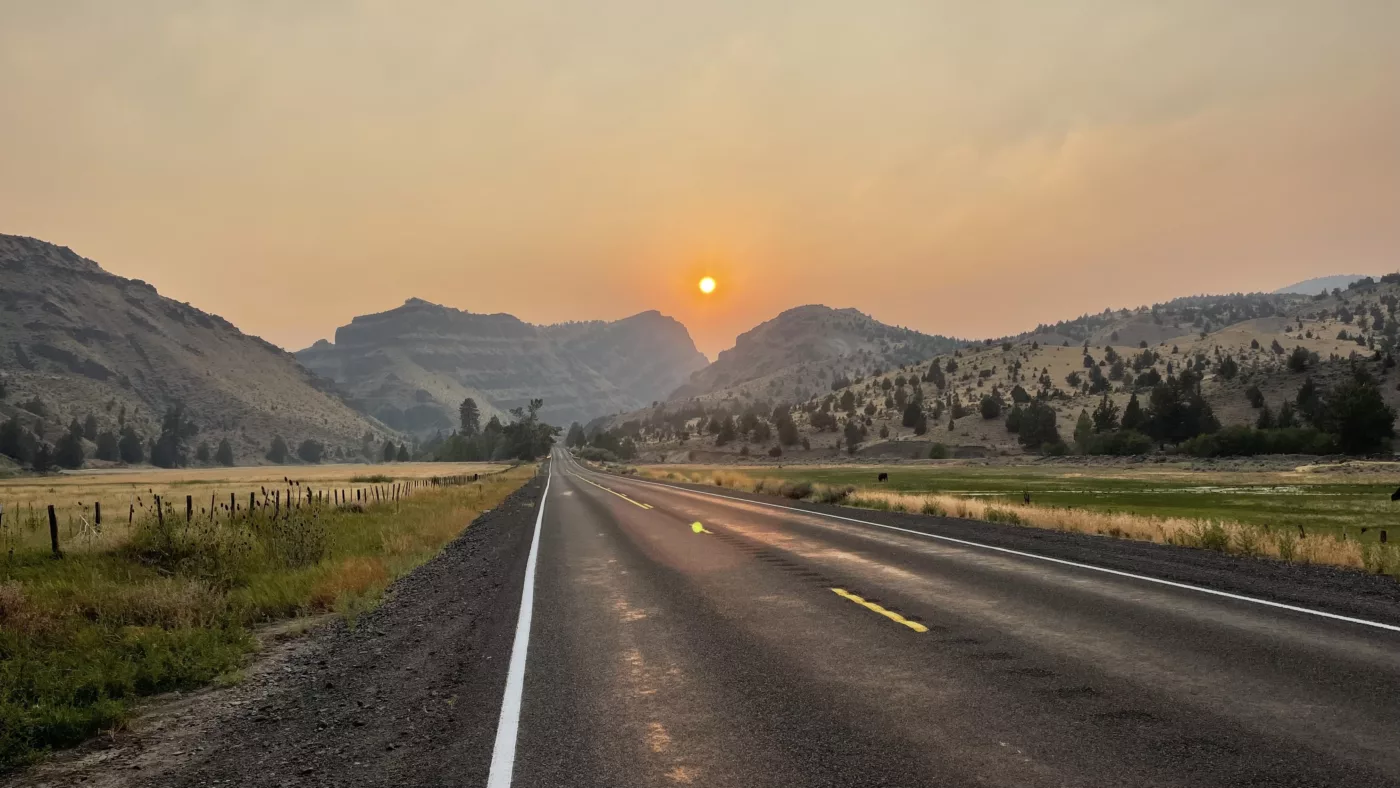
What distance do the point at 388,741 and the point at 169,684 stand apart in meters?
3.60

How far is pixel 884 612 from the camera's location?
8.79m

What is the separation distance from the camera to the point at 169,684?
7191 mm

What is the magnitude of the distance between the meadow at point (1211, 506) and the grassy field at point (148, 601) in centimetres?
1646

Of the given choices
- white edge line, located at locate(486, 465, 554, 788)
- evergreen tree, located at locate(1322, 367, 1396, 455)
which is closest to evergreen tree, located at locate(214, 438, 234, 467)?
white edge line, located at locate(486, 465, 554, 788)

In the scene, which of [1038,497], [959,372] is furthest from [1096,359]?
[1038,497]

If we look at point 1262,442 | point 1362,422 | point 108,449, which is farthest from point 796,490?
point 108,449

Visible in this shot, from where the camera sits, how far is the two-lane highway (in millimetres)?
4422

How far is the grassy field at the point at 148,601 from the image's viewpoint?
647 cm

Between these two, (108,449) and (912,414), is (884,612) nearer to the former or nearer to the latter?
(912,414)

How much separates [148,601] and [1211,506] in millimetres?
40742

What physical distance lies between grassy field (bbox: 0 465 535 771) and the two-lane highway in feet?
11.3

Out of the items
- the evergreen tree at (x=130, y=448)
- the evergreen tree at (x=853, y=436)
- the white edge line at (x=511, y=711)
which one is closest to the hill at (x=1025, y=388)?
the evergreen tree at (x=853, y=436)

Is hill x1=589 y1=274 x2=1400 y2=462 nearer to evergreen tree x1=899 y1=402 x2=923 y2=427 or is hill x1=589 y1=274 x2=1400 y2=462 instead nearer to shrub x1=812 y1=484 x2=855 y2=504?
evergreen tree x1=899 y1=402 x2=923 y2=427

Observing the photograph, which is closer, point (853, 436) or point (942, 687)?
point (942, 687)
